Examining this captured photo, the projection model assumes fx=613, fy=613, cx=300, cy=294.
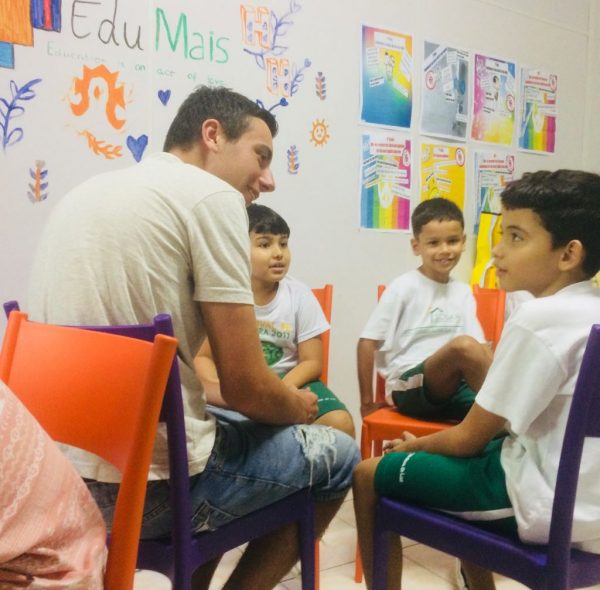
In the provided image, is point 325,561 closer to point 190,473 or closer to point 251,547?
point 251,547

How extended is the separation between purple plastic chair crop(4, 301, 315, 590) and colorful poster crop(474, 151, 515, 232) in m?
1.89

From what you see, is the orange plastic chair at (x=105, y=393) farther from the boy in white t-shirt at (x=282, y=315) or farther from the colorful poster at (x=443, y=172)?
the colorful poster at (x=443, y=172)

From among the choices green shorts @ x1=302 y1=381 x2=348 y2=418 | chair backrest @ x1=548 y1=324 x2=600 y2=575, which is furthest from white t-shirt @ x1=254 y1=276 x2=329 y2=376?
chair backrest @ x1=548 y1=324 x2=600 y2=575

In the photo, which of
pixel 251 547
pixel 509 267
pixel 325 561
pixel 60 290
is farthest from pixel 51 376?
pixel 325 561

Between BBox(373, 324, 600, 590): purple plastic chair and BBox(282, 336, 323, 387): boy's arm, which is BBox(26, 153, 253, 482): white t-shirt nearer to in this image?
BBox(373, 324, 600, 590): purple plastic chair

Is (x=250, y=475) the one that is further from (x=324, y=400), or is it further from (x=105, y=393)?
(x=324, y=400)

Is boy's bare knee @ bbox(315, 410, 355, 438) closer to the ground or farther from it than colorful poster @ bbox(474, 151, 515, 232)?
closer to the ground

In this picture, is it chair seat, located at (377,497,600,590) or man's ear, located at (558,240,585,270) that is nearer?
chair seat, located at (377,497,600,590)

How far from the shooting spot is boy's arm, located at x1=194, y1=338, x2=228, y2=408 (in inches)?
53.9

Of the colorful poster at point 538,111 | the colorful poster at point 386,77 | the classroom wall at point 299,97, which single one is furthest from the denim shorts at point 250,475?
the colorful poster at point 538,111

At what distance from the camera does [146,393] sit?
0.76 metres

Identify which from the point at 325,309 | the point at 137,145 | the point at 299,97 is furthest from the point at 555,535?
the point at 299,97

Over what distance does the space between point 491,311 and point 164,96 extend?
1294 millimetres

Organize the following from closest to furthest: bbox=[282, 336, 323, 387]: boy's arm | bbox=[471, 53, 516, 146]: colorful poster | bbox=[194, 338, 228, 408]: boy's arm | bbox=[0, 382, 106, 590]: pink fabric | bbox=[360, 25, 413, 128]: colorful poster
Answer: bbox=[0, 382, 106, 590]: pink fabric
bbox=[194, 338, 228, 408]: boy's arm
bbox=[282, 336, 323, 387]: boy's arm
bbox=[360, 25, 413, 128]: colorful poster
bbox=[471, 53, 516, 146]: colorful poster
